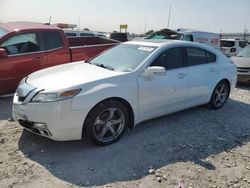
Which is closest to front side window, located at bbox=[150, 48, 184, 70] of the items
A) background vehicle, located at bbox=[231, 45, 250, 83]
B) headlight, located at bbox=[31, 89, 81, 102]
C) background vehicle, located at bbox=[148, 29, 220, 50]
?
headlight, located at bbox=[31, 89, 81, 102]

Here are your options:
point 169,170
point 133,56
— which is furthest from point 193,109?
point 169,170

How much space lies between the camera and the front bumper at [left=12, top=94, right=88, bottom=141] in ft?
12.9

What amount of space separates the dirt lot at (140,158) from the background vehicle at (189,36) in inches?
317

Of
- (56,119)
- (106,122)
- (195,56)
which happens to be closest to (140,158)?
(106,122)

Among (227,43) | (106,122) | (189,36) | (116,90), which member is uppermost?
(189,36)

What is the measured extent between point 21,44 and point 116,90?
3.35 metres

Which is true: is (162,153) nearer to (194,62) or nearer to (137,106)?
(137,106)

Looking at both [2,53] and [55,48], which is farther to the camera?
[55,48]

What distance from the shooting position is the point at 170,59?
17.4 feet

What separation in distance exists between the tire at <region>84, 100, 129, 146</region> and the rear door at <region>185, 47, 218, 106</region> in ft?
5.27

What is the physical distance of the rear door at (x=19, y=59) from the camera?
6395mm

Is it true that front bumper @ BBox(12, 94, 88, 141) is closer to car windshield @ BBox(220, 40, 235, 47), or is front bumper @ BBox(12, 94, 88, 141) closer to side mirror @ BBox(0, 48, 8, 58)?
side mirror @ BBox(0, 48, 8, 58)

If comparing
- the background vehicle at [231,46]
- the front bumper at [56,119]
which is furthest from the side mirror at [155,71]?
the background vehicle at [231,46]

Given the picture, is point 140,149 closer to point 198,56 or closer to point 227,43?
point 198,56
